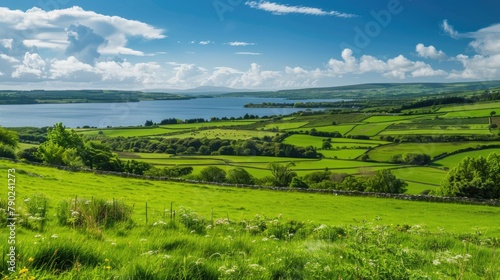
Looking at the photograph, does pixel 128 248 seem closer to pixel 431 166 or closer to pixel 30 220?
pixel 30 220

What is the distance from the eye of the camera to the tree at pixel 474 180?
50000 millimetres

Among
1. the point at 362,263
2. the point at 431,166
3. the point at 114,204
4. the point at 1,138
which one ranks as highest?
the point at 362,263

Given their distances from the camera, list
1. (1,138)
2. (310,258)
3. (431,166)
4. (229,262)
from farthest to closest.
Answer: (431,166) → (1,138) → (310,258) → (229,262)

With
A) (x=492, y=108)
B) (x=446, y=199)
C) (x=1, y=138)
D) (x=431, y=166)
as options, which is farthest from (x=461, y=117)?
(x=1, y=138)

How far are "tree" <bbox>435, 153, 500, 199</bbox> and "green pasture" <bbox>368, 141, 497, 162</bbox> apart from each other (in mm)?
27264

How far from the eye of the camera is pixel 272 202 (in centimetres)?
3491

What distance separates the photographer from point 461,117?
402 feet

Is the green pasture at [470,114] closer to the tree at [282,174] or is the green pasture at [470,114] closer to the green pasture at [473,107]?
the green pasture at [473,107]

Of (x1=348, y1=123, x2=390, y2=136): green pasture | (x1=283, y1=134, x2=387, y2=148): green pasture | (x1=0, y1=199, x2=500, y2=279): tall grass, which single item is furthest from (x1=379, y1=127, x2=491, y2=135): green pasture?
(x1=0, y1=199, x2=500, y2=279): tall grass

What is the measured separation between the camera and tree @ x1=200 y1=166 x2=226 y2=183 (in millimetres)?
68125

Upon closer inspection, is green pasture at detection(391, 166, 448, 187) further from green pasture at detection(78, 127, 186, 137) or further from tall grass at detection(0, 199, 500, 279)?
green pasture at detection(78, 127, 186, 137)

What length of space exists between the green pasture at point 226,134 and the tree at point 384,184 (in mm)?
54033

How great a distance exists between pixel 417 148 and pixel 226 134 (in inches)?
2306

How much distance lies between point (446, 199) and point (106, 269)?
133 ft
